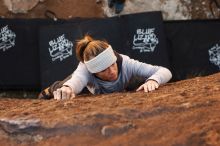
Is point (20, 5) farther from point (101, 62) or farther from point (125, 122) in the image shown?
point (125, 122)

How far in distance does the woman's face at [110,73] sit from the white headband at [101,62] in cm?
4

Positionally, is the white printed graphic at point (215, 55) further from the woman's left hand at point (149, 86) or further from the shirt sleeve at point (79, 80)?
the woman's left hand at point (149, 86)

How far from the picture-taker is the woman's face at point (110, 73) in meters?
4.35

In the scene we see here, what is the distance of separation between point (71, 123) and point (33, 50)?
537 cm

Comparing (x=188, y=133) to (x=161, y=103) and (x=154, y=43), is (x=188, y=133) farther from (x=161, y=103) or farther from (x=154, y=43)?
(x=154, y=43)

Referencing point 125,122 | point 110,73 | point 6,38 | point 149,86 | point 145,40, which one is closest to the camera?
point 125,122

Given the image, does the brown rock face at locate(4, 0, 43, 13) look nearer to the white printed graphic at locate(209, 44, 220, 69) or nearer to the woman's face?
the white printed graphic at locate(209, 44, 220, 69)

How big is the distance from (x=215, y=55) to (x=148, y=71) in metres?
4.26

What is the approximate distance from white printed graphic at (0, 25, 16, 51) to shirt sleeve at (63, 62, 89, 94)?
4.16 metres

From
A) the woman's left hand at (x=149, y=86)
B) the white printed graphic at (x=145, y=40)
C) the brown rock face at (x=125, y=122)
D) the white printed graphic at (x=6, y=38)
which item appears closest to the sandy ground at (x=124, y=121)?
the brown rock face at (x=125, y=122)

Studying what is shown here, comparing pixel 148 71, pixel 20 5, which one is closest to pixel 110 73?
pixel 148 71

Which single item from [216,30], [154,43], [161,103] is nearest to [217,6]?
[216,30]

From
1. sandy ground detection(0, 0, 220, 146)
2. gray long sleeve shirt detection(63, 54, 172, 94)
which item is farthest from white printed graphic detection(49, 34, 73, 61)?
sandy ground detection(0, 0, 220, 146)

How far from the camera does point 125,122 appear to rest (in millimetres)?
3160
